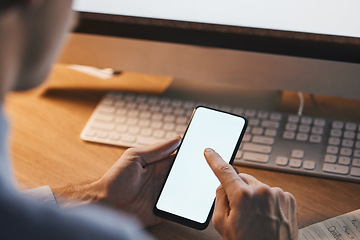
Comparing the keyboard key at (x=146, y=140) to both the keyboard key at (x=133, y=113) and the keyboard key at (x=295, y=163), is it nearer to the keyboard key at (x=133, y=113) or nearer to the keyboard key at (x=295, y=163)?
the keyboard key at (x=133, y=113)

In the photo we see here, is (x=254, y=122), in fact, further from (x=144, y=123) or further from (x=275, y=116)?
(x=144, y=123)

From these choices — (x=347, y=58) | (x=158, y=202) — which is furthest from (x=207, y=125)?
(x=347, y=58)

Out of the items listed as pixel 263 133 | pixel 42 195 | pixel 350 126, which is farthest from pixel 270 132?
pixel 42 195

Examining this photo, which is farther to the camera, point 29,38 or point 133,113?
point 133,113

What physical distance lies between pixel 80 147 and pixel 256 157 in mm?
259

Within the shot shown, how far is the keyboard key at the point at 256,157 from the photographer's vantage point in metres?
0.65

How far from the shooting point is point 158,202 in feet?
1.93

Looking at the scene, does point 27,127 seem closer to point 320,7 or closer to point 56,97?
point 56,97

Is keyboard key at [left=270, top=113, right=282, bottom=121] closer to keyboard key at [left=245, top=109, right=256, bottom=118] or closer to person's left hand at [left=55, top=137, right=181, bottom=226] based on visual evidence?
keyboard key at [left=245, top=109, right=256, bottom=118]

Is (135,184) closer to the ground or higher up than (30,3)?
closer to the ground

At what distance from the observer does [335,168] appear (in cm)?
63

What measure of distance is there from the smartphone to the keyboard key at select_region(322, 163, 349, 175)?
0.41ft

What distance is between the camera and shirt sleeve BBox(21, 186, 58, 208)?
0.59 metres

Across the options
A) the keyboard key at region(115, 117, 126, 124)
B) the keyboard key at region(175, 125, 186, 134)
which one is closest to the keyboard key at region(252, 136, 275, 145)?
the keyboard key at region(175, 125, 186, 134)
